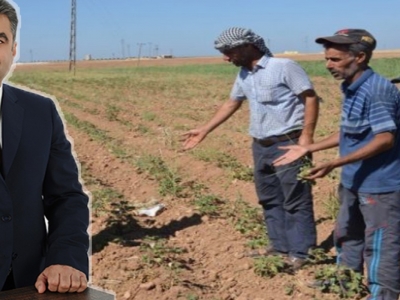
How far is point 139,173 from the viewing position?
7.64 m

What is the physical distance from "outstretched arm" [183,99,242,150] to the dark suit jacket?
297 cm

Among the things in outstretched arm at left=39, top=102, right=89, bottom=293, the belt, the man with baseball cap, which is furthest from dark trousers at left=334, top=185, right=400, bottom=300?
outstretched arm at left=39, top=102, right=89, bottom=293

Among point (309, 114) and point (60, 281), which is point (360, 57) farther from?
point (60, 281)

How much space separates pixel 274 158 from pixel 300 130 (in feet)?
0.81

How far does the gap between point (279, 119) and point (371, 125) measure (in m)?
0.99

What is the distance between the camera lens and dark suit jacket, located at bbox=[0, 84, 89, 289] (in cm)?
142

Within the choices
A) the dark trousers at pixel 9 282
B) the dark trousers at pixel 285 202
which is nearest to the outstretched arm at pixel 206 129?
the dark trousers at pixel 285 202

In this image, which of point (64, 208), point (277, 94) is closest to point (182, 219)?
point (277, 94)

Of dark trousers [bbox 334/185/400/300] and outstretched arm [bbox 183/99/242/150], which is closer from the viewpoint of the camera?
dark trousers [bbox 334/185/400/300]

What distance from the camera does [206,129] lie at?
15.1 ft

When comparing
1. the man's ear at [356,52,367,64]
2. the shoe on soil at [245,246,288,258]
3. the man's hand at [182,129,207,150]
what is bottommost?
the shoe on soil at [245,246,288,258]

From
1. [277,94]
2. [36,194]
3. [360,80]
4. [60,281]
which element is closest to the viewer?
[60,281]

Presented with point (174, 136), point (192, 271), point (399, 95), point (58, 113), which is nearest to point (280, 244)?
point (192, 271)

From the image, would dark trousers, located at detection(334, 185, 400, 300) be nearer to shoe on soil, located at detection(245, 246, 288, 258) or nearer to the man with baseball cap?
the man with baseball cap
